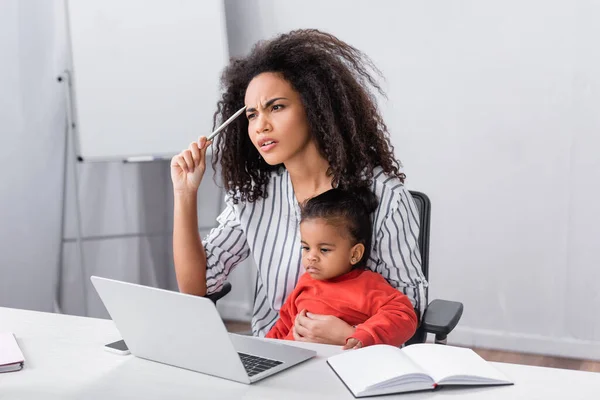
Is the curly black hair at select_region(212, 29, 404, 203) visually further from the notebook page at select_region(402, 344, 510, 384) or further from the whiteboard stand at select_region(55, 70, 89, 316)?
the whiteboard stand at select_region(55, 70, 89, 316)

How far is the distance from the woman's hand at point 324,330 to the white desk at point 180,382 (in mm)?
181

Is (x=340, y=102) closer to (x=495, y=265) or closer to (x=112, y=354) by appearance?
(x=112, y=354)

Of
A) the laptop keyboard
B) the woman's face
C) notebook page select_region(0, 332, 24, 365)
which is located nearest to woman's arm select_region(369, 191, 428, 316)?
the woman's face

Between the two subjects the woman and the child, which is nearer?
the child

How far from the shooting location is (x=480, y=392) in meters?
1.13

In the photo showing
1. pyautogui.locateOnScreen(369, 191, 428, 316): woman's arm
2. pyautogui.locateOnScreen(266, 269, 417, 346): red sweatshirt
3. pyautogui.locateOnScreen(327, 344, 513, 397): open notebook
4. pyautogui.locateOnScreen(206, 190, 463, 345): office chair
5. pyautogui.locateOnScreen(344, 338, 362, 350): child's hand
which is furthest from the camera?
pyautogui.locateOnScreen(369, 191, 428, 316): woman's arm

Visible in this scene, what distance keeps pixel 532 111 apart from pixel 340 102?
4.83ft

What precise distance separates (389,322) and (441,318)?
0.17 meters

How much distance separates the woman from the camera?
1.74 m

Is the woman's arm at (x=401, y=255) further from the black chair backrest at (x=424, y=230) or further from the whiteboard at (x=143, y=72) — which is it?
the whiteboard at (x=143, y=72)

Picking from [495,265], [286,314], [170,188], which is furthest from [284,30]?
[286,314]

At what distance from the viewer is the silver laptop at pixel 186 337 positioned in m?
1.15

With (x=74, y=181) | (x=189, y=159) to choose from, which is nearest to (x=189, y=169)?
(x=189, y=159)

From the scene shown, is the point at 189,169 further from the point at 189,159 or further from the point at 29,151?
the point at 29,151
